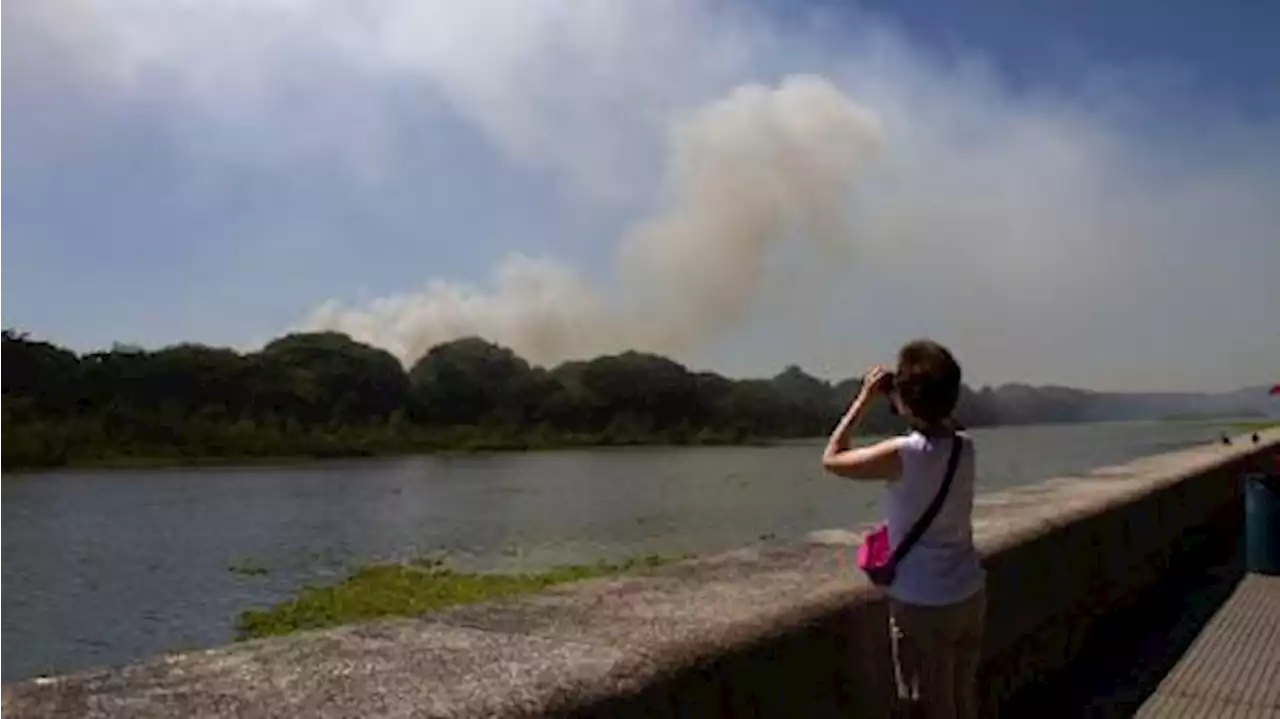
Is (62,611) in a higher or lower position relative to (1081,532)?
lower

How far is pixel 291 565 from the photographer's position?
4438 centimetres

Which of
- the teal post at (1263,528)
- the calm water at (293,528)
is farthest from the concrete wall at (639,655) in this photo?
the calm water at (293,528)

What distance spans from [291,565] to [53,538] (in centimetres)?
2004

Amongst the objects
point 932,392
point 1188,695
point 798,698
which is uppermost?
point 932,392

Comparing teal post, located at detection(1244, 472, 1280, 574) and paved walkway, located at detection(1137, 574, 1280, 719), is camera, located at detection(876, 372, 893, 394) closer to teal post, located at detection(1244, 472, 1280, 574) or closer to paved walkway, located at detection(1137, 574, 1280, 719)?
paved walkway, located at detection(1137, 574, 1280, 719)

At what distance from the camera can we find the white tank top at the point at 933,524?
11.7ft

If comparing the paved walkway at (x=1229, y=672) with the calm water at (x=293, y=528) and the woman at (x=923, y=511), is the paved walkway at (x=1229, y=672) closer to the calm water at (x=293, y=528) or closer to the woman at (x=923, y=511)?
the woman at (x=923, y=511)

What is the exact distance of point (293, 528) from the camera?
60500 millimetres

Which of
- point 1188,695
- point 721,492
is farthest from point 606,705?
point 721,492

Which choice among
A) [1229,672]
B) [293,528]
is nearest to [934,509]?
[1229,672]

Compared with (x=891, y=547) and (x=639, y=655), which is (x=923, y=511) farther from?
(x=639, y=655)

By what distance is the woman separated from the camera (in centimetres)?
356

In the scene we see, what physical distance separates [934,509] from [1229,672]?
359cm

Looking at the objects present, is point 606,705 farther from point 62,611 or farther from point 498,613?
point 62,611
